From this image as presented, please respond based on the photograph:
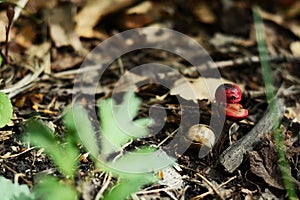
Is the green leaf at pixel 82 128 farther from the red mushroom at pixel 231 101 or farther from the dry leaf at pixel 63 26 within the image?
the dry leaf at pixel 63 26

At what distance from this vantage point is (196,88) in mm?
2150

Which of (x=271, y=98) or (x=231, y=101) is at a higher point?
(x=231, y=101)

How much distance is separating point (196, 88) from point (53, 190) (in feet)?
3.21

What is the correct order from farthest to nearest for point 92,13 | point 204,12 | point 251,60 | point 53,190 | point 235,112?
point 204,12 < point 92,13 < point 251,60 < point 235,112 < point 53,190

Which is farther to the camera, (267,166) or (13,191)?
(267,166)

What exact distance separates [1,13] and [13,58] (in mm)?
317

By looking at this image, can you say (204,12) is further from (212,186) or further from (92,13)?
(212,186)

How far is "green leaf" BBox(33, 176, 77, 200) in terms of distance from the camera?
4.66 feet

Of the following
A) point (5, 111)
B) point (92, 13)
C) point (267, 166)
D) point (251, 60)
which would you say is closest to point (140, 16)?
point (92, 13)

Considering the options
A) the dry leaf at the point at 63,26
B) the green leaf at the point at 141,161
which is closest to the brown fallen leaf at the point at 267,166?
the green leaf at the point at 141,161

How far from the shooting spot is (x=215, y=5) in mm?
3125

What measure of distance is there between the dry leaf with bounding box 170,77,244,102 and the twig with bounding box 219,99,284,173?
0.90ft

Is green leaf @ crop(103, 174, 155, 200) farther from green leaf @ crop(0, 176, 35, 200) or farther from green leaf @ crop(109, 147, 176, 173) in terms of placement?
green leaf @ crop(0, 176, 35, 200)

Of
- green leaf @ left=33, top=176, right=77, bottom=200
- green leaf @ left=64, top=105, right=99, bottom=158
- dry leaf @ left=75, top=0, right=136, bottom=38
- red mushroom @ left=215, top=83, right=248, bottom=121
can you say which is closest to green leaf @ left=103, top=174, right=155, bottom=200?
green leaf @ left=33, top=176, right=77, bottom=200
